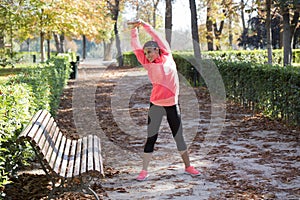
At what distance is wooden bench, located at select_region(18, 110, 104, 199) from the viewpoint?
5027mm

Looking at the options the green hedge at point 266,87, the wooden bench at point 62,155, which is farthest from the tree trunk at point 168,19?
the wooden bench at point 62,155

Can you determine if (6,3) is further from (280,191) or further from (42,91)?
(280,191)

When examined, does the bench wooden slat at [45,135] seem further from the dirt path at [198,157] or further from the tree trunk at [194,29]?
the tree trunk at [194,29]

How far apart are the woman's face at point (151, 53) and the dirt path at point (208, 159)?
1.65 m

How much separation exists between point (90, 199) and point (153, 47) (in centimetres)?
216

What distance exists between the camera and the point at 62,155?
593 centimetres

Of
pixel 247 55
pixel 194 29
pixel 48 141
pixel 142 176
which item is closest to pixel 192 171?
pixel 142 176

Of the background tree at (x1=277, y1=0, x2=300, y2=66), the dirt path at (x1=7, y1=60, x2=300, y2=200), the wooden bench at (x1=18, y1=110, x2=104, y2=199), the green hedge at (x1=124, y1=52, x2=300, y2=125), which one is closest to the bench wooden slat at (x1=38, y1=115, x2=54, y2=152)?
the wooden bench at (x1=18, y1=110, x2=104, y2=199)

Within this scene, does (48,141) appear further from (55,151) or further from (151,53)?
(151,53)

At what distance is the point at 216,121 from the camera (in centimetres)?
1143

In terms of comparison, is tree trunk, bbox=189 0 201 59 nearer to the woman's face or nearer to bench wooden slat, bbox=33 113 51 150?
the woman's face

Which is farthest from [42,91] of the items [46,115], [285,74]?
[285,74]

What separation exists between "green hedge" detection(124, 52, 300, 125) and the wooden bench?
15.7 ft

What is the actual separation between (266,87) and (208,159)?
439 centimetres
